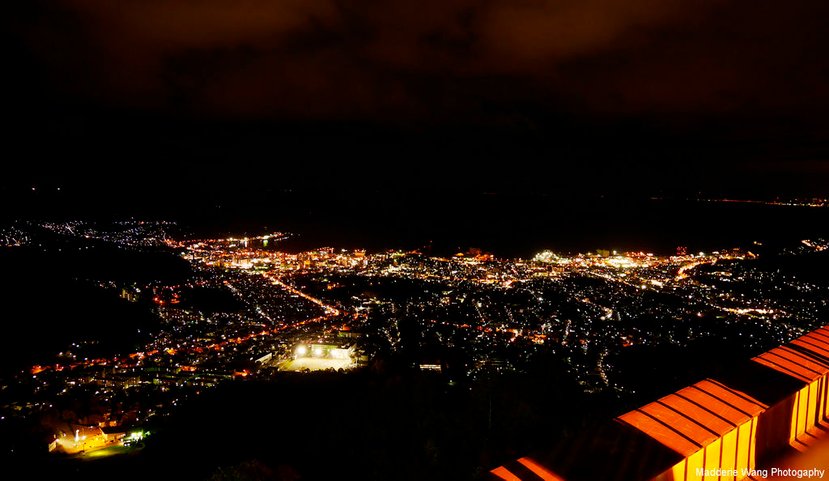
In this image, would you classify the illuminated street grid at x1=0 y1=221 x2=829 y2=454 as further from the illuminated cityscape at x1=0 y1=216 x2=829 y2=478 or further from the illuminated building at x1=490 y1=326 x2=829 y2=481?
the illuminated building at x1=490 y1=326 x2=829 y2=481

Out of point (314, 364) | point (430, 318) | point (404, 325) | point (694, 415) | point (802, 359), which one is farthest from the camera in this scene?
point (430, 318)

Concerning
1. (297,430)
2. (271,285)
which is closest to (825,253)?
(271,285)

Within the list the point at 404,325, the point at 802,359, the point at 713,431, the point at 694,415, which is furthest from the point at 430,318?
the point at 713,431

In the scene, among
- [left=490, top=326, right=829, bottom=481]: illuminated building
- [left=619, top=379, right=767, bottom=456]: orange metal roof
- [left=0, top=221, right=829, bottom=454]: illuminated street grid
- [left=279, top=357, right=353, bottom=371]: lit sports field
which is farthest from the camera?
[left=279, top=357, right=353, bottom=371]: lit sports field

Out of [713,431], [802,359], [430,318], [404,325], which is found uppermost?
[802,359]

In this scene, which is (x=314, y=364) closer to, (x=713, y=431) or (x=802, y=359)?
(x=802, y=359)

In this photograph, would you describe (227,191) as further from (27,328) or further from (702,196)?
(702,196)

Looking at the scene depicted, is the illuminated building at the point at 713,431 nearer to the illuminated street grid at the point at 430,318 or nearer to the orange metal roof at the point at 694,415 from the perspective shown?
the orange metal roof at the point at 694,415

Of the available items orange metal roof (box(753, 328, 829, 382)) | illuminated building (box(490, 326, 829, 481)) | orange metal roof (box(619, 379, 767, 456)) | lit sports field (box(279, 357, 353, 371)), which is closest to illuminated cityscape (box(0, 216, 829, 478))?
lit sports field (box(279, 357, 353, 371))
